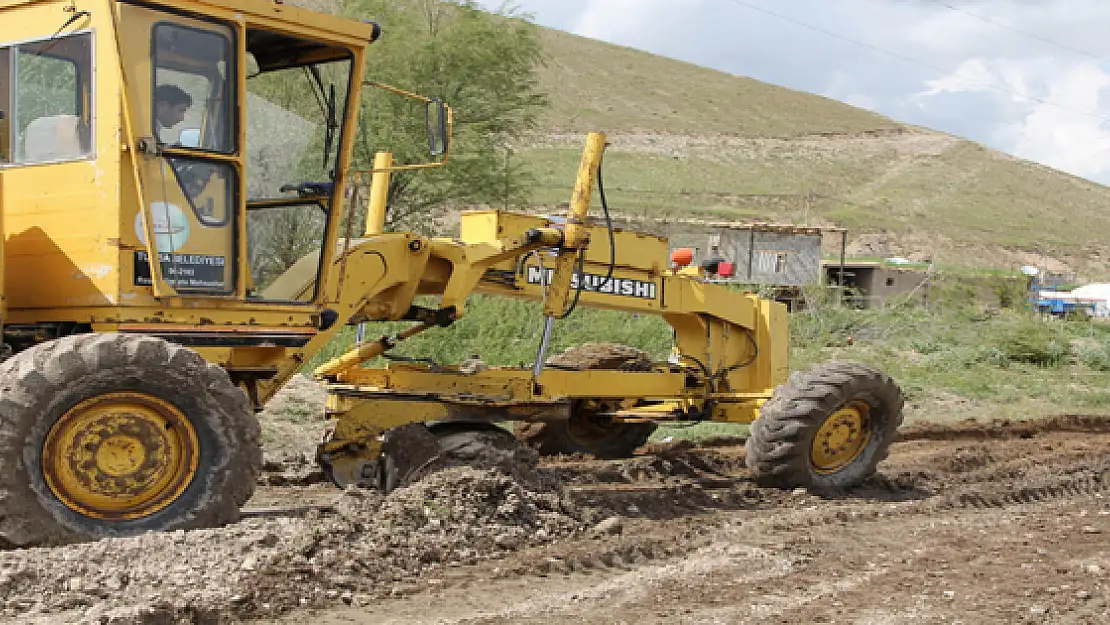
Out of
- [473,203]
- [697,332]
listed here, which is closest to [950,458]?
[697,332]

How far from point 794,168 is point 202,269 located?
69589 millimetres

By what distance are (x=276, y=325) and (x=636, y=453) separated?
5.16 meters

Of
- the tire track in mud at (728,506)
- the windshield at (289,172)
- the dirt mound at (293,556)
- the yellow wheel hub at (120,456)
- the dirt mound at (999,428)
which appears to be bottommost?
the dirt mound at (999,428)

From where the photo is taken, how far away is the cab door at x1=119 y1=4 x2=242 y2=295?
266 inches

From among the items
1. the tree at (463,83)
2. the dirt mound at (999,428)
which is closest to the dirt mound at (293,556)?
the dirt mound at (999,428)

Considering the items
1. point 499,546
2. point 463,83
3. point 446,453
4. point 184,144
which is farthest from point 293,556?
point 463,83

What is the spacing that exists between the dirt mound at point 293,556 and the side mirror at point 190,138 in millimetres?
2129

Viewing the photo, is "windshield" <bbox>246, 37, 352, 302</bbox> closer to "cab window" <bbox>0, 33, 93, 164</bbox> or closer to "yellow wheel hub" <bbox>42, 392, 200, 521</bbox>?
"cab window" <bbox>0, 33, 93, 164</bbox>

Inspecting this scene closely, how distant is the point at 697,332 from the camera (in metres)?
10.6

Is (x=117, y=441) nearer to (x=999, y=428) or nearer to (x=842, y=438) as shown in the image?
(x=842, y=438)

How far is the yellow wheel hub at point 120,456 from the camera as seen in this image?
20.4 feet

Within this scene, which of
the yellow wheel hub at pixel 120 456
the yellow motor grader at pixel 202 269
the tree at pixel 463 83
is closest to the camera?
the yellow wheel hub at pixel 120 456

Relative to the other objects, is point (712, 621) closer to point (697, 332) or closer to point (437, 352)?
point (697, 332)

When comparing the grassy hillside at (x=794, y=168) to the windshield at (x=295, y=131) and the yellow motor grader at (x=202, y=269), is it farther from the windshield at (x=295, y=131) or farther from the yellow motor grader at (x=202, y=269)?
the windshield at (x=295, y=131)
